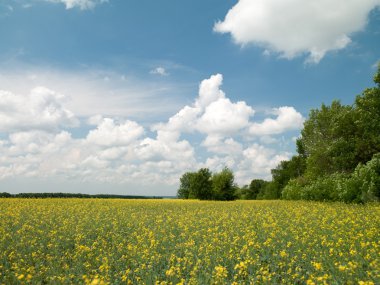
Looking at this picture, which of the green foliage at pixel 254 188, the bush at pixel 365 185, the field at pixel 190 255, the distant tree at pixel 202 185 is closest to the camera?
the field at pixel 190 255

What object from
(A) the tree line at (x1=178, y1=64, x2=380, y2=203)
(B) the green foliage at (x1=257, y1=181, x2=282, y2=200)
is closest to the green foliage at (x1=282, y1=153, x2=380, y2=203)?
(A) the tree line at (x1=178, y1=64, x2=380, y2=203)

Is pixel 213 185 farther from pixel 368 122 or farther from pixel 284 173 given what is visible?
pixel 284 173

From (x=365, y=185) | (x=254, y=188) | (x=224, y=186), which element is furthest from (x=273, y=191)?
(x=365, y=185)

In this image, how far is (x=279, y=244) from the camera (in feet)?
39.6

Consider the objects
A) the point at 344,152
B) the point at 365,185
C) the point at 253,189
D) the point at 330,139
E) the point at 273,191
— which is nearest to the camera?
the point at 365,185

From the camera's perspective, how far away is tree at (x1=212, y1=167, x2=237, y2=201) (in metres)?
61.6

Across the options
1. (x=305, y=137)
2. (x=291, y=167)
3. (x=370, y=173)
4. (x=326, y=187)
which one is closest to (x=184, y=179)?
(x=291, y=167)

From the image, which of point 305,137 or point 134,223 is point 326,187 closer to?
point 305,137

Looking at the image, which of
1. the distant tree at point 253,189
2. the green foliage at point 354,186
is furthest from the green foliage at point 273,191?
the green foliage at point 354,186

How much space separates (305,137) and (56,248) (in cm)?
4275

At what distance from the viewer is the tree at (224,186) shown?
61.6 m

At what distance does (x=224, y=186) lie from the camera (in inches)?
2446

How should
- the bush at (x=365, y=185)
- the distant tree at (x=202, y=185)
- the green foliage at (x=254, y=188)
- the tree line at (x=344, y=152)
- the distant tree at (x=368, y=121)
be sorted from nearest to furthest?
the bush at (x=365, y=185) < the tree line at (x=344, y=152) < the distant tree at (x=368, y=121) < the distant tree at (x=202, y=185) < the green foliage at (x=254, y=188)

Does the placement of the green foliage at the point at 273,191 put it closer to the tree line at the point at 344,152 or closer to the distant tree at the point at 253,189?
the distant tree at the point at 253,189
